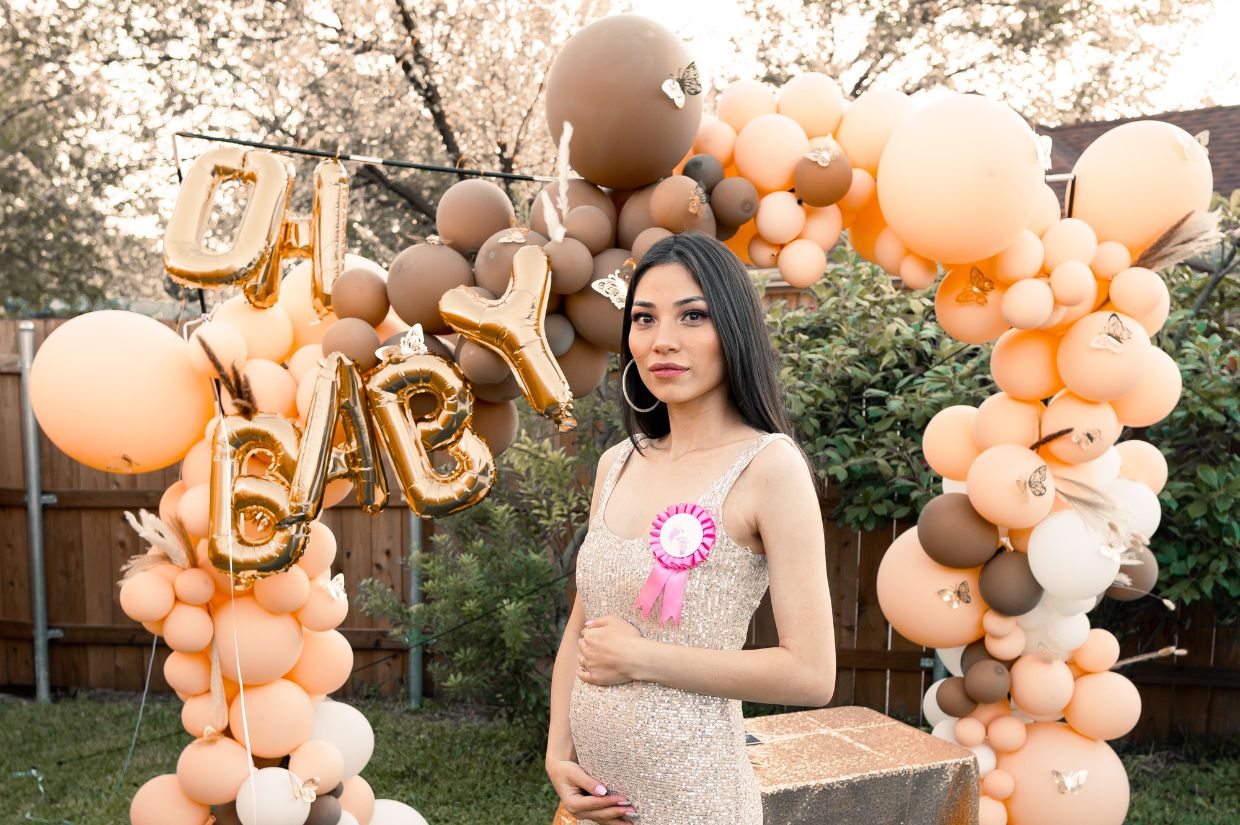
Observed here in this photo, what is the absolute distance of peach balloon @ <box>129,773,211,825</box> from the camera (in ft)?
8.28

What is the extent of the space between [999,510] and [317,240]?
6.11 ft

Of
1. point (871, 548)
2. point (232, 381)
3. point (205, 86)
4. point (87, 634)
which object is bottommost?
point (87, 634)

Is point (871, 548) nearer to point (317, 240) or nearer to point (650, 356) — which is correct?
point (317, 240)

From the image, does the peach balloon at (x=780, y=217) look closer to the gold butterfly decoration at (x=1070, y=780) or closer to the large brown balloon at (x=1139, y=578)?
the large brown balloon at (x=1139, y=578)

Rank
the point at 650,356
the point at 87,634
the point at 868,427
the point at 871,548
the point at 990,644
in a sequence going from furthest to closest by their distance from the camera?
the point at 87,634
the point at 871,548
the point at 868,427
the point at 990,644
the point at 650,356

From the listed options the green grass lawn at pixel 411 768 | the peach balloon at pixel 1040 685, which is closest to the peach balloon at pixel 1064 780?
the peach balloon at pixel 1040 685

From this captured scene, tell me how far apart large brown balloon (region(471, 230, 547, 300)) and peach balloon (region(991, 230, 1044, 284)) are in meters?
1.16

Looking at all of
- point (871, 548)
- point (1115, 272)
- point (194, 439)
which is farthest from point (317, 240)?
point (871, 548)

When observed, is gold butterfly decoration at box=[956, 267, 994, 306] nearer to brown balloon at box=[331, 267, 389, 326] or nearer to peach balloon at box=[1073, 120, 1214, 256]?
peach balloon at box=[1073, 120, 1214, 256]

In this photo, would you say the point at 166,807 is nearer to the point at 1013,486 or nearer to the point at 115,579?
the point at 1013,486

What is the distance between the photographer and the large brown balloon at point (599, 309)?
2.38m

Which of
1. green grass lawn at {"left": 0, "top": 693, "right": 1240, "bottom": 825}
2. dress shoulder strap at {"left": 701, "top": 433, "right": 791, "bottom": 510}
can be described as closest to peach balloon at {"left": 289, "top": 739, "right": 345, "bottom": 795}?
green grass lawn at {"left": 0, "top": 693, "right": 1240, "bottom": 825}

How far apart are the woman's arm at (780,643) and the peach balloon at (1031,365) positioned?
1633 mm

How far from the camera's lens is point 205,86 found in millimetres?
8117
